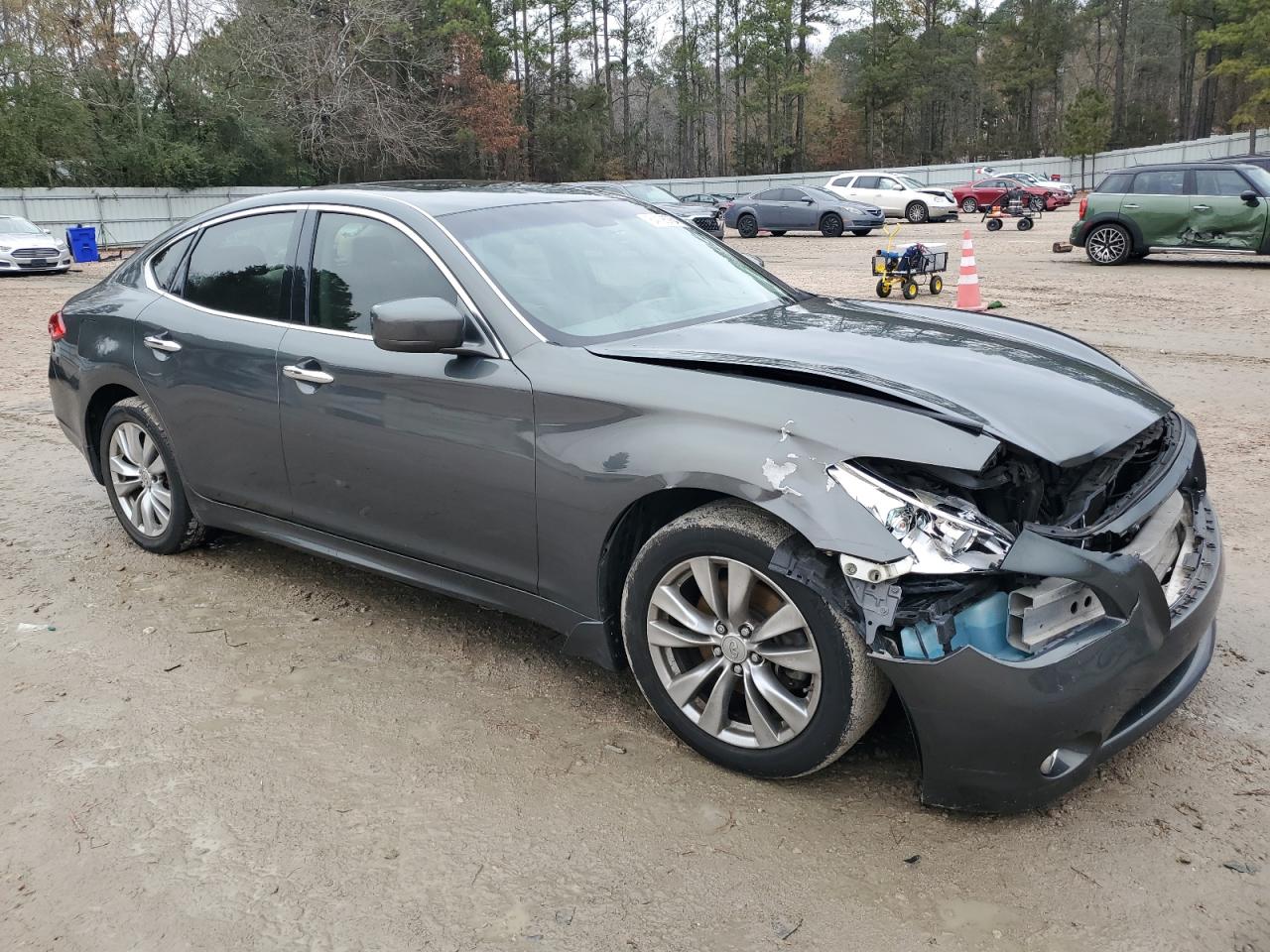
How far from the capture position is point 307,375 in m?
3.97

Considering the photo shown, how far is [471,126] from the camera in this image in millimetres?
51406

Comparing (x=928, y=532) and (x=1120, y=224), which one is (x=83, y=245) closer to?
(x=1120, y=224)

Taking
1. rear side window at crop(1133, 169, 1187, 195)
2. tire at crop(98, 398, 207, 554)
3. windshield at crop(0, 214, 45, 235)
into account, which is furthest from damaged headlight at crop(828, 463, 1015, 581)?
windshield at crop(0, 214, 45, 235)

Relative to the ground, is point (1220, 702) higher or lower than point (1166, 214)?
lower

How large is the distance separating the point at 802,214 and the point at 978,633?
91.1 ft

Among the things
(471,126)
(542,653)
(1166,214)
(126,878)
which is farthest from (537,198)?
(471,126)

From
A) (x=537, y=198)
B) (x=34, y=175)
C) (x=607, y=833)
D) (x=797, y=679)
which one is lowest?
(x=607, y=833)

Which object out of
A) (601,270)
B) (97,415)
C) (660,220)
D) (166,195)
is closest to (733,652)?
(601,270)

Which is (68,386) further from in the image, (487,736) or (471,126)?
(471,126)

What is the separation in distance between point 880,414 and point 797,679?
2.51 feet

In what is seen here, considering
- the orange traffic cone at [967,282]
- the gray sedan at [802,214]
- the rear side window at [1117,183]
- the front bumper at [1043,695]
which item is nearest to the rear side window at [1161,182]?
the rear side window at [1117,183]

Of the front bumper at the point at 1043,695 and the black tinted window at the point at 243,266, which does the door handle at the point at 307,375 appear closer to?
the black tinted window at the point at 243,266

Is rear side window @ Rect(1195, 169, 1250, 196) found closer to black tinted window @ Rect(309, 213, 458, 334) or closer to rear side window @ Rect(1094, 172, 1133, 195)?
rear side window @ Rect(1094, 172, 1133, 195)

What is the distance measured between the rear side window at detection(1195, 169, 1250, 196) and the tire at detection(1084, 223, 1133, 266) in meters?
1.22
